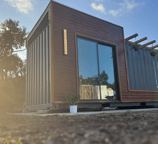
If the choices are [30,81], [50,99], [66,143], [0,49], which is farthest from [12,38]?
[66,143]

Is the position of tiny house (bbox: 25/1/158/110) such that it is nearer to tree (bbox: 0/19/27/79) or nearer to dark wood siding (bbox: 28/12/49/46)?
dark wood siding (bbox: 28/12/49/46)

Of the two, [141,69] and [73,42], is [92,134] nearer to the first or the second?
[73,42]

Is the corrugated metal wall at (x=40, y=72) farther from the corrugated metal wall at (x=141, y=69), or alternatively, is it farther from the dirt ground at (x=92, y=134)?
the corrugated metal wall at (x=141, y=69)


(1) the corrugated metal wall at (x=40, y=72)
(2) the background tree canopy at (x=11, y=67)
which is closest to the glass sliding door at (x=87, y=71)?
(1) the corrugated metal wall at (x=40, y=72)

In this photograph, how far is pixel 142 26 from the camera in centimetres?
872

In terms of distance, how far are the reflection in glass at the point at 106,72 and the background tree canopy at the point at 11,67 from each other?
8.18 meters

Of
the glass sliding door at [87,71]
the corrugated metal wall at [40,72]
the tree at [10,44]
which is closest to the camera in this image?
the corrugated metal wall at [40,72]

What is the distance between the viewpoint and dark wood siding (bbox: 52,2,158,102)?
18.9 feet

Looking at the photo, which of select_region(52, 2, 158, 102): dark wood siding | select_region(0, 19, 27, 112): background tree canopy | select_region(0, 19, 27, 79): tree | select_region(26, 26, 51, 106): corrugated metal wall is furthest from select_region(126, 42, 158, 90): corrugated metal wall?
select_region(0, 19, 27, 79): tree

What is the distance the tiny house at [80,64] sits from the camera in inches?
230

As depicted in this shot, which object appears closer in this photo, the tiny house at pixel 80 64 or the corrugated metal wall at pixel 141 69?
the tiny house at pixel 80 64

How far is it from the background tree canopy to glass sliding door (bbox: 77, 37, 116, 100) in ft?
26.4

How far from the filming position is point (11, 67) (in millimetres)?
14367

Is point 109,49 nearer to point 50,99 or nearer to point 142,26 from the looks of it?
point 142,26
